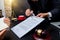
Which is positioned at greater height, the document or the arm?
the arm

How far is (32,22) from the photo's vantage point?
Answer: 0.92 meters

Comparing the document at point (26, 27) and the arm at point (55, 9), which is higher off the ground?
the arm at point (55, 9)

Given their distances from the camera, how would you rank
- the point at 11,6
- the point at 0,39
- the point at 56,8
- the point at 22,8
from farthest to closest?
the point at 11,6 < the point at 22,8 < the point at 56,8 < the point at 0,39

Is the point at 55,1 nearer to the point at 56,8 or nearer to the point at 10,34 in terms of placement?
the point at 56,8

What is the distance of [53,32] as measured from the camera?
36.7 inches

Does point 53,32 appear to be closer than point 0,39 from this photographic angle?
No

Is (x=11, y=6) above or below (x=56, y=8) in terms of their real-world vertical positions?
below

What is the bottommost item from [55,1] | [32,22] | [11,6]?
[11,6]

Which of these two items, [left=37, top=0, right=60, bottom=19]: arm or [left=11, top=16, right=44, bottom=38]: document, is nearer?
[left=11, top=16, right=44, bottom=38]: document

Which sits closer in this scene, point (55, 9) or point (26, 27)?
point (26, 27)

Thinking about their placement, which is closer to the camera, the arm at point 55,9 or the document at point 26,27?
the document at point 26,27

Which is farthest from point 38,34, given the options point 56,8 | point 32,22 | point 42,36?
point 56,8

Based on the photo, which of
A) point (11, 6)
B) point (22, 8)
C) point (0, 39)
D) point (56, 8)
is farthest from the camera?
point (11, 6)

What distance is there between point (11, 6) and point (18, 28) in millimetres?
1322
